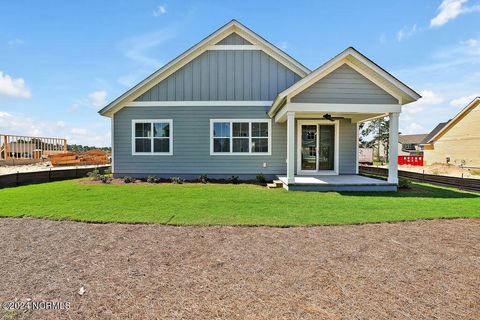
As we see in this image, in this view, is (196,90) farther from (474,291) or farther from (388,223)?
(474,291)

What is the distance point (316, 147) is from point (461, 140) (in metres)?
22.1

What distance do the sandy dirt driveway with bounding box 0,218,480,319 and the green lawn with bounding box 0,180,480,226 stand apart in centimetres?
59

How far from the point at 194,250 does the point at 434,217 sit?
206 inches

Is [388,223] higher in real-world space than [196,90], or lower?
lower

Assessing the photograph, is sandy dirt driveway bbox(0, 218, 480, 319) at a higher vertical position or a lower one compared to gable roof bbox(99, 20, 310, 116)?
lower

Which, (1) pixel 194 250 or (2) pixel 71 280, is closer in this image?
(2) pixel 71 280

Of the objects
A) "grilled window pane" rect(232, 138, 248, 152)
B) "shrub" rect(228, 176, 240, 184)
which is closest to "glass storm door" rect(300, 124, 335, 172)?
"grilled window pane" rect(232, 138, 248, 152)

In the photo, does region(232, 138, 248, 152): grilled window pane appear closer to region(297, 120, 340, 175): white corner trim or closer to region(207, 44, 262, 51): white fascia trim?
region(297, 120, 340, 175): white corner trim

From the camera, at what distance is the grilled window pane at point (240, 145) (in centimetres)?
1205

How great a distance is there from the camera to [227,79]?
1206 centimetres

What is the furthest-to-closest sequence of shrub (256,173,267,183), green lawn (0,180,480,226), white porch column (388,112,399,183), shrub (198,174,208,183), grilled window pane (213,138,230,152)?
grilled window pane (213,138,230,152), shrub (198,174,208,183), shrub (256,173,267,183), white porch column (388,112,399,183), green lawn (0,180,480,226)

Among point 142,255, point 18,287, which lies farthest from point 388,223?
point 18,287

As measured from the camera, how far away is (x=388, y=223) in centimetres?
536

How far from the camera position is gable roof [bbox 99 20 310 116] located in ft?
38.5
